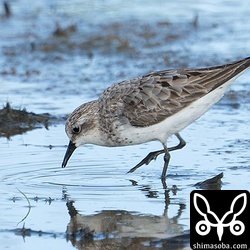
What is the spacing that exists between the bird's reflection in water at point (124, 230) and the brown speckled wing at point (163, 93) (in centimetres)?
132

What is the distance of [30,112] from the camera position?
11914 millimetres

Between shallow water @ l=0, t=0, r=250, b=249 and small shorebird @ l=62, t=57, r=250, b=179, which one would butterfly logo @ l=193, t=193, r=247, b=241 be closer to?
shallow water @ l=0, t=0, r=250, b=249

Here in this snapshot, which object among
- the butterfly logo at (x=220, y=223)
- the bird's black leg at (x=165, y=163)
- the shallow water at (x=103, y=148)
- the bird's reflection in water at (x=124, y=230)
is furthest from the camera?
the bird's black leg at (x=165, y=163)

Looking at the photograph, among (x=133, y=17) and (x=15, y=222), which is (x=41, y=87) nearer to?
(x=133, y=17)

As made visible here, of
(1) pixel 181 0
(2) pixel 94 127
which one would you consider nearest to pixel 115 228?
(2) pixel 94 127

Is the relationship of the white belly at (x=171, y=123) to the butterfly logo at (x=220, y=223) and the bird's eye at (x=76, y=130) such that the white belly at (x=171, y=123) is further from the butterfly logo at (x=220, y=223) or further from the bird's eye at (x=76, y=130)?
the butterfly logo at (x=220, y=223)

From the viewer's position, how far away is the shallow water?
775cm

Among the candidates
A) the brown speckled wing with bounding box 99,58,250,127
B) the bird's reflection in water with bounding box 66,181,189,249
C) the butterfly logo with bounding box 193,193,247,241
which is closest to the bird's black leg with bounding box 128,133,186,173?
the brown speckled wing with bounding box 99,58,250,127

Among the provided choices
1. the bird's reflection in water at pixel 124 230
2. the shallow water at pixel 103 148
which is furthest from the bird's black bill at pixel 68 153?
the bird's reflection in water at pixel 124 230

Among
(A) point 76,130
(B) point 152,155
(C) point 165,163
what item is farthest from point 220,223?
(A) point 76,130

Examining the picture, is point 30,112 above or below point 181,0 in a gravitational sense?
below

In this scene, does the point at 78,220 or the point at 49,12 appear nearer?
the point at 78,220

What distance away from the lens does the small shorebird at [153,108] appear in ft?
30.3

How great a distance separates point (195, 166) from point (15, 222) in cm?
248
